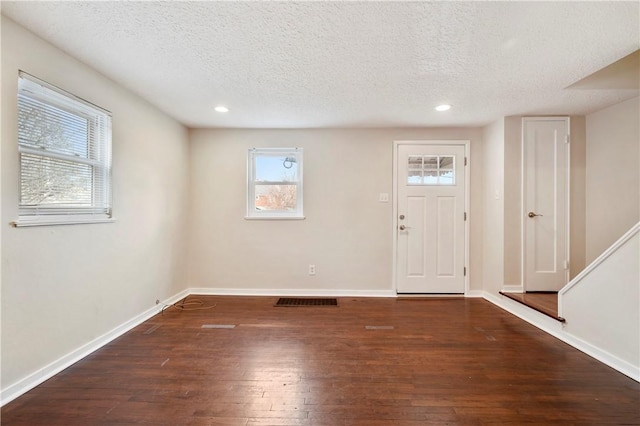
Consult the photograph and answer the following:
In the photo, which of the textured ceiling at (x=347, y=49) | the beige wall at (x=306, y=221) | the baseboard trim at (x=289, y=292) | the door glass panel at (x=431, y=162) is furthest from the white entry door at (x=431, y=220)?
the textured ceiling at (x=347, y=49)

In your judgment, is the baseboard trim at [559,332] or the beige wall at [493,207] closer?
the baseboard trim at [559,332]

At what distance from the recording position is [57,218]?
1853 millimetres

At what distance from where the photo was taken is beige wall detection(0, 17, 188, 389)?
1.58 metres

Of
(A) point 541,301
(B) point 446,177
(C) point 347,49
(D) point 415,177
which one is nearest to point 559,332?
(A) point 541,301

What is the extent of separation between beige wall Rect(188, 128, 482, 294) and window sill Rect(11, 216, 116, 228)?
1.47 m

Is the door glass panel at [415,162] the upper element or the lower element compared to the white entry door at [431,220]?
upper

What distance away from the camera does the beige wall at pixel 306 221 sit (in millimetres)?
3611

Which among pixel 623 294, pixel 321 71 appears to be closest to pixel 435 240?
pixel 623 294

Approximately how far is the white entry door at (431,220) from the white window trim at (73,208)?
316 cm

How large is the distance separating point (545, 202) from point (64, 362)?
481 centimetres

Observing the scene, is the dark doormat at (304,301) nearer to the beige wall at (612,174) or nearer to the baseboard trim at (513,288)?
the baseboard trim at (513,288)

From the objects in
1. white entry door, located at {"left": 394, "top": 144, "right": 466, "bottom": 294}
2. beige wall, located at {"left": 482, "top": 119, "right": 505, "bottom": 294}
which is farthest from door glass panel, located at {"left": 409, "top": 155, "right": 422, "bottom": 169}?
beige wall, located at {"left": 482, "top": 119, "right": 505, "bottom": 294}

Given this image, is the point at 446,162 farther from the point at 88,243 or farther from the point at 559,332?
the point at 88,243

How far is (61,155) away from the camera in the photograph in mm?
1882
